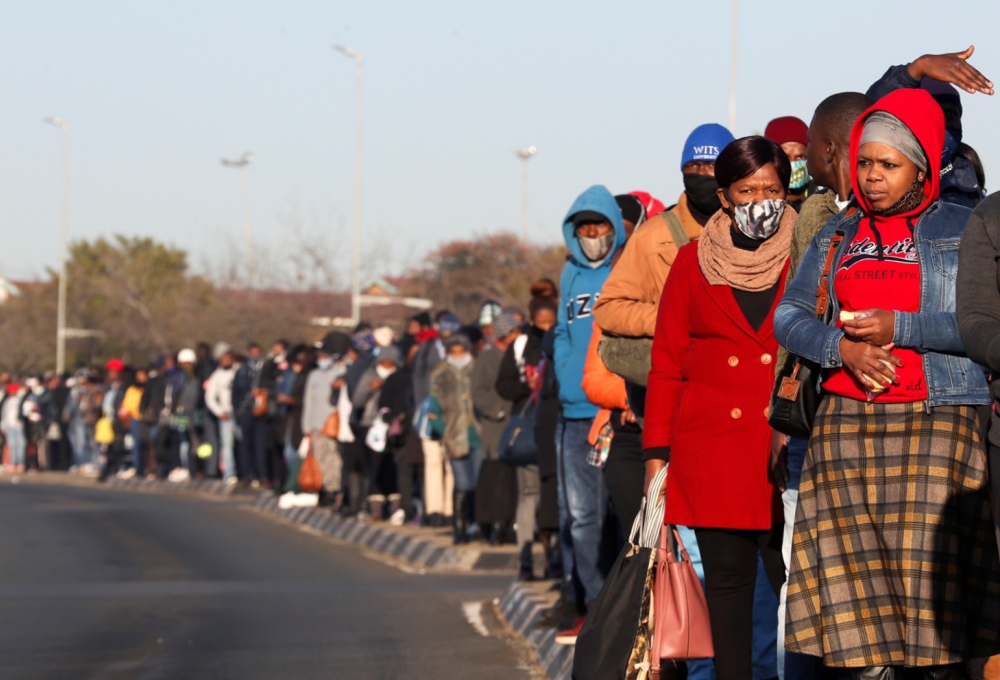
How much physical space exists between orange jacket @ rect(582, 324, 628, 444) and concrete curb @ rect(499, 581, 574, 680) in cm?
111

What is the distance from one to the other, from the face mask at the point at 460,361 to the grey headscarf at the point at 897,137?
1044cm

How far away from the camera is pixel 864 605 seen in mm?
4629

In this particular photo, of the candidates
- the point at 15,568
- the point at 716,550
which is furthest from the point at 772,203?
the point at 15,568

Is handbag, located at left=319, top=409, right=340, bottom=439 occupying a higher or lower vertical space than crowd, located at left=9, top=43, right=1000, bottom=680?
lower

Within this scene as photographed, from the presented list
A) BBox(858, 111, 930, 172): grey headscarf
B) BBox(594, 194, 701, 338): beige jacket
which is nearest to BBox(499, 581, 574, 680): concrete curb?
BBox(594, 194, 701, 338): beige jacket

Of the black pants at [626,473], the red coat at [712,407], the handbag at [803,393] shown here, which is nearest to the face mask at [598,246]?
the black pants at [626,473]

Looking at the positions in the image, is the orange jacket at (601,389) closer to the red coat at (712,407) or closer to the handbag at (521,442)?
the red coat at (712,407)

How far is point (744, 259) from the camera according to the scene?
5758mm

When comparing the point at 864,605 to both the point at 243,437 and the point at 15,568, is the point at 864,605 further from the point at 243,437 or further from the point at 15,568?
the point at 243,437

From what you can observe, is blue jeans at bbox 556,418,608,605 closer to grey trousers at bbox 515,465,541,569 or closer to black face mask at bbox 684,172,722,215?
black face mask at bbox 684,172,722,215

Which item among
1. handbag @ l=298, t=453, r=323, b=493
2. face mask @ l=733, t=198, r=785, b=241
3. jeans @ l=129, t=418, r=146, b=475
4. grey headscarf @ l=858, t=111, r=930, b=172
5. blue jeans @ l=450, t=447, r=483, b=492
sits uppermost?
grey headscarf @ l=858, t=111, r=930, b=172

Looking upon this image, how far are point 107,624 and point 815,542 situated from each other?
21.5 ft

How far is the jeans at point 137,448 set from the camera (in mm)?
32250

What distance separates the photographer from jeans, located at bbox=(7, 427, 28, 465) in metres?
40.4
